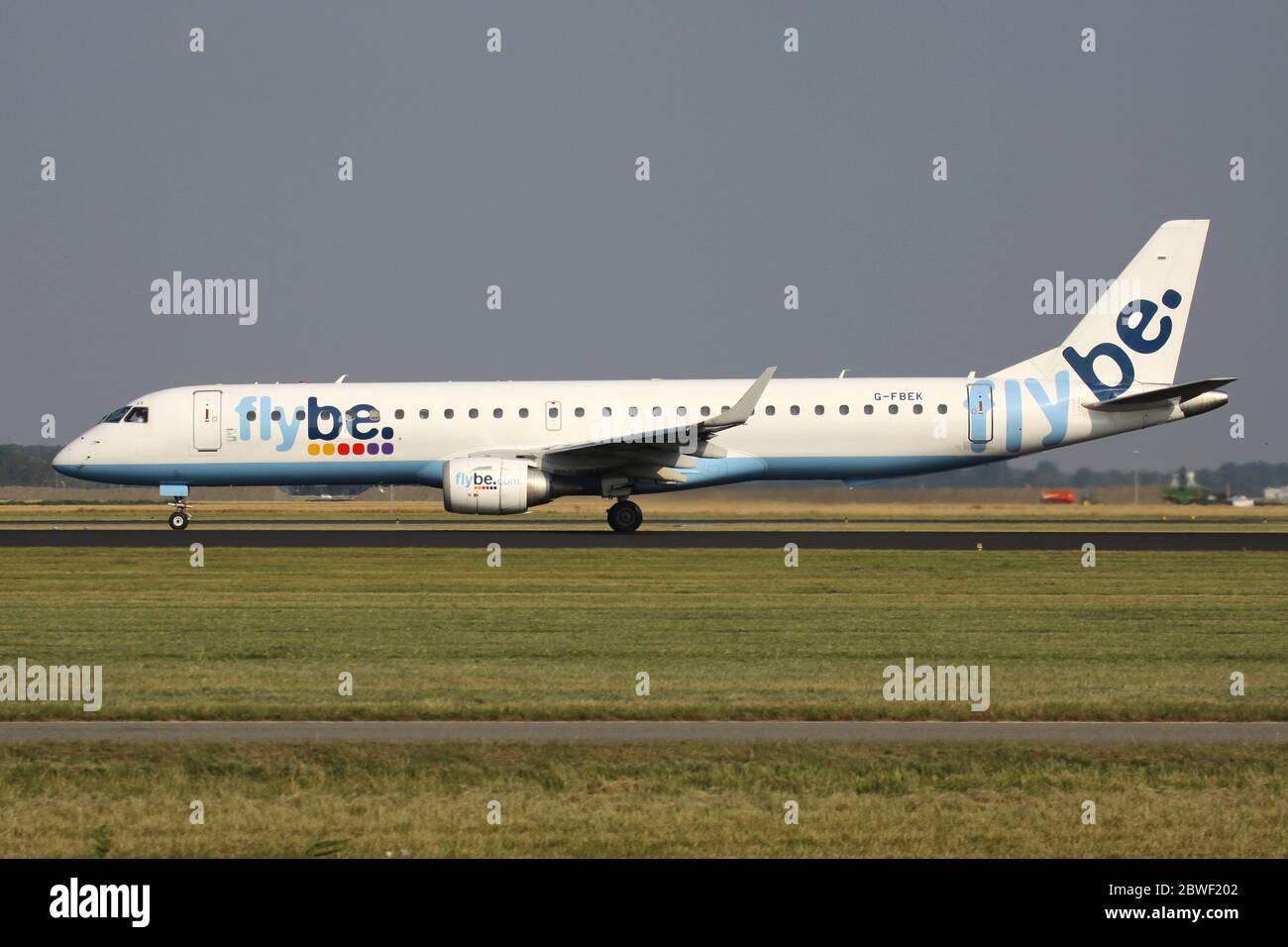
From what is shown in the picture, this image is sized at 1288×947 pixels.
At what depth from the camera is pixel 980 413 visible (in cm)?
3884

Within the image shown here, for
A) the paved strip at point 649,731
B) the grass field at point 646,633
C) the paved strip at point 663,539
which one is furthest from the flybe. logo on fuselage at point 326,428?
the paved strip at point 649,731

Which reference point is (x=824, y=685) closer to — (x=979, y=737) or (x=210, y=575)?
(x=979, y=737)

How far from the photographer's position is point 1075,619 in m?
20.9

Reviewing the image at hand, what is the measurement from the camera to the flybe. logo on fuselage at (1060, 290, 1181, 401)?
132ft

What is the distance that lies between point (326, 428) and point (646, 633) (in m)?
21.8

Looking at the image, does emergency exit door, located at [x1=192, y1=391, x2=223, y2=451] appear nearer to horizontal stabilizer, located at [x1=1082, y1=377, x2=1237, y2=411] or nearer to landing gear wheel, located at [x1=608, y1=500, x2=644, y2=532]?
landing gear wheel, located at [x1=608, y1=500, x2=644, y2=532]

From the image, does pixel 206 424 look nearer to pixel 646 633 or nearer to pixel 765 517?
pixel 765 517

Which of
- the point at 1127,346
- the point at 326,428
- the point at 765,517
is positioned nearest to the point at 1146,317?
the point at 1127,346

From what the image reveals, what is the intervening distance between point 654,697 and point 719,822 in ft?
14.2

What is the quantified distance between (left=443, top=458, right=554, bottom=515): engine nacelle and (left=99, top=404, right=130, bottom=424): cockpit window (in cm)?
1030

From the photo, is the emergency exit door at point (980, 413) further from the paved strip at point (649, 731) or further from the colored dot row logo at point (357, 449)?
the paved strip at point (649, 731)

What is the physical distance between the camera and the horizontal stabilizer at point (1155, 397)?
37.3 metres

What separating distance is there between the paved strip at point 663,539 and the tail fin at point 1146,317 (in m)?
4.37

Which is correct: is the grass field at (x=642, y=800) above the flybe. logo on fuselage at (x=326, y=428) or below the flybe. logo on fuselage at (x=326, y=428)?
below
